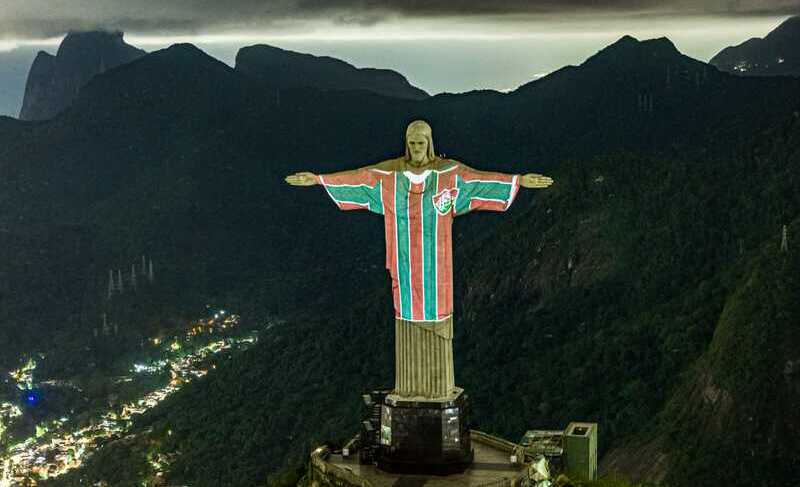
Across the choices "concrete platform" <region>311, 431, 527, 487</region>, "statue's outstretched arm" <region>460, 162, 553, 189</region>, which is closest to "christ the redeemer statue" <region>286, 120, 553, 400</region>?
"statue's outstretched arm" <region>460, 162, 553, 189</region>

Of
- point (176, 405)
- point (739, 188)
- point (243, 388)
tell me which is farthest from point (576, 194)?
point (176, 405)

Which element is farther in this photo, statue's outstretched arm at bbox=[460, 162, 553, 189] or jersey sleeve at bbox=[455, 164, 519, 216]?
jersey sleeve at bbox=[455, 164, 519, 216]

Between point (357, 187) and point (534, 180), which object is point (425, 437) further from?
point (534, 180)

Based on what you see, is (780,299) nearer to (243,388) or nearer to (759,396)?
(759,396)

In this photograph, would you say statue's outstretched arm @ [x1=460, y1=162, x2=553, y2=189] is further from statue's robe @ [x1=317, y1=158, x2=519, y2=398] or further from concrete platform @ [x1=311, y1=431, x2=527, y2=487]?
concrete platform @ [x1=311, y1=431, x2=527, y2=487]

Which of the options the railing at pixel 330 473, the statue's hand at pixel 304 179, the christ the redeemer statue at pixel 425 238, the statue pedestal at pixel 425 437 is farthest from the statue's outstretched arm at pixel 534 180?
the railing at pixel 330 473

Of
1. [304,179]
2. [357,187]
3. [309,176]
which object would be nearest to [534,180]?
[357,187]
